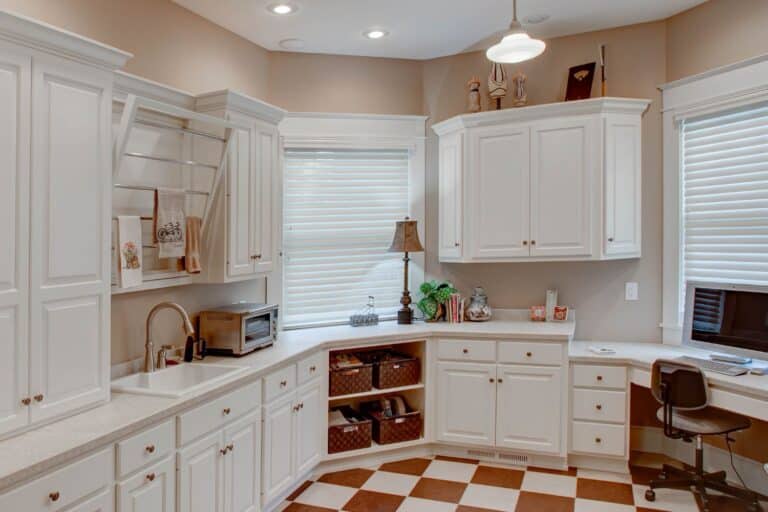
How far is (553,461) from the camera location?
3605 mm

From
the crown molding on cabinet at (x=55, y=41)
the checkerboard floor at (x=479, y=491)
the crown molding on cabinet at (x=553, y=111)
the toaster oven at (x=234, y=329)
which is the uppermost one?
the crown molding on cabinet at (x=553, y=111)

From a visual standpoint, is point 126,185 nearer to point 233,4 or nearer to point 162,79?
point 162,79

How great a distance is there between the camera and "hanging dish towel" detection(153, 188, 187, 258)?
2725 mm

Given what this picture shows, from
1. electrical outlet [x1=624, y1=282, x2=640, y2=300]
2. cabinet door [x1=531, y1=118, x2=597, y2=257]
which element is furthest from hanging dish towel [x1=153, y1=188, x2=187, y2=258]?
electrical outlet [x1=624, y1=282, x2=640, y2=300]

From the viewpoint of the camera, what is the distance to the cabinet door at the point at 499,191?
3764 millimetres

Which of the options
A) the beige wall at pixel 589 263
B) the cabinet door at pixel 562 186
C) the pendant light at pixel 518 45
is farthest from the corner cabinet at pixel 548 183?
the pendant light at pixel 518 45

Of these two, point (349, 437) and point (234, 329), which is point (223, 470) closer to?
point (234, 329)

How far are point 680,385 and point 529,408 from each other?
3.09 feet

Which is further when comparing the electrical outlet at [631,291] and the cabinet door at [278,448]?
the electrical outlet at [631,291]

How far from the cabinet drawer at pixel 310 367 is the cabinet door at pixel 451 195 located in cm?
123

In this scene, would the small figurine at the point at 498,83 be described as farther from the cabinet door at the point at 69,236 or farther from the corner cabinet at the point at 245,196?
the cabinet door at the point at 69,236

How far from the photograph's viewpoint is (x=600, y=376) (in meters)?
3.46

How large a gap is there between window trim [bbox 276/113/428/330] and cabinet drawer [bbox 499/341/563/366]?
96 centimetres

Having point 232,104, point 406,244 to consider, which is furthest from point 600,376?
point 232,104
